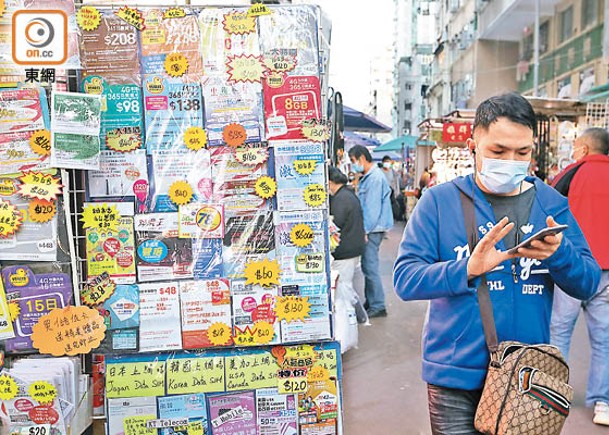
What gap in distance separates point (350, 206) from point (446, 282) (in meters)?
4.04

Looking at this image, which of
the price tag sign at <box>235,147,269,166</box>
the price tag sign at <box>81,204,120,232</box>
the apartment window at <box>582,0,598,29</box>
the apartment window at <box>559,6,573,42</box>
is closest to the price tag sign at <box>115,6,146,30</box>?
the price tag sign at <box>235,147,269,166</box>

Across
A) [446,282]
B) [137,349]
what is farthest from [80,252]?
[446,282]

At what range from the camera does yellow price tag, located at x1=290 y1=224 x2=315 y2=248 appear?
231cm

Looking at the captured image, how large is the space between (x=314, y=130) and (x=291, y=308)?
0.76 metres

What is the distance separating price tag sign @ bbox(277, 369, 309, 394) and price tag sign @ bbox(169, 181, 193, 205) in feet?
2.75

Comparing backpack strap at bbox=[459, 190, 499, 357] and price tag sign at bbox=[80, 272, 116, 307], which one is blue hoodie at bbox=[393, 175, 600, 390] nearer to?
backpack strap at bbox=[459, 190, 499, 357]

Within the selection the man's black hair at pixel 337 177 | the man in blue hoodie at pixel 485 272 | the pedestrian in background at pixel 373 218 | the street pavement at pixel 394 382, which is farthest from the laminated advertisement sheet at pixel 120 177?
the pedestrian in background at pixel 373 218

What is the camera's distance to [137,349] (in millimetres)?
2293

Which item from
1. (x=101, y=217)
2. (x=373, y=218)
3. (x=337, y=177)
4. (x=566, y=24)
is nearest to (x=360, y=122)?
(x=373, y=218)

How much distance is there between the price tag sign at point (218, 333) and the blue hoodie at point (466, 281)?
30.5 inches

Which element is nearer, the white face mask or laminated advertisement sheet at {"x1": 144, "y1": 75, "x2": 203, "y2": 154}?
the white face mask

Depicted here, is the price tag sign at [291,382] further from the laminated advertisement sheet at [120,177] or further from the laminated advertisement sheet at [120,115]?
the laminated advertisement sheet at [120,115]

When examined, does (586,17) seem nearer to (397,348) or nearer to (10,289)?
(397,348)

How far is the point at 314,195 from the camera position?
2.30 m
